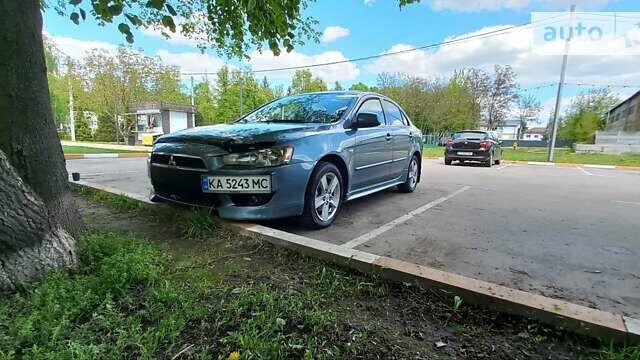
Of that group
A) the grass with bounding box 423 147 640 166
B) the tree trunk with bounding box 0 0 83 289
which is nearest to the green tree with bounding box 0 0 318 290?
the tree trunk with bounding box 0 0 83 289

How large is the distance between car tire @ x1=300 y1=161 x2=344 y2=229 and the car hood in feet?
1.33

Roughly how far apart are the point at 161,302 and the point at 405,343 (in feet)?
4.28

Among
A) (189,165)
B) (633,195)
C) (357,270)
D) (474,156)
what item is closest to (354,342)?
(357,270)

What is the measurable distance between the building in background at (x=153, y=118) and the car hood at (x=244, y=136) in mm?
25877

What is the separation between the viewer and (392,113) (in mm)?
5324

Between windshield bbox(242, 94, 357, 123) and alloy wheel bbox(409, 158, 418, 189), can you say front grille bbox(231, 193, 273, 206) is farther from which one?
alloy wheel bbox(409, 158, 418, 189)

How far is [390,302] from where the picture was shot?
6.50ft

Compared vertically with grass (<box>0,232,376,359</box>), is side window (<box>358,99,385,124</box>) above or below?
above

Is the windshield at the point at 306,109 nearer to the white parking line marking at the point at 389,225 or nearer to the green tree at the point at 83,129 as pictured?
the white parking line marking at the point at 389,225

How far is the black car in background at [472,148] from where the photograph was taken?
12508 millimetres

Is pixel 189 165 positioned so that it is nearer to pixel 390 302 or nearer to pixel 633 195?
pixel 390 302

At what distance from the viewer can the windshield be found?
158 inches

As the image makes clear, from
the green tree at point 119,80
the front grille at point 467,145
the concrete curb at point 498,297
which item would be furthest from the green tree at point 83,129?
the concrete curb at point 498,297

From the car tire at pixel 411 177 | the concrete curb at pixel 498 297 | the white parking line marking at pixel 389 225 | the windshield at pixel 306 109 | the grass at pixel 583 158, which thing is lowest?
the grass at pixel 583 158
